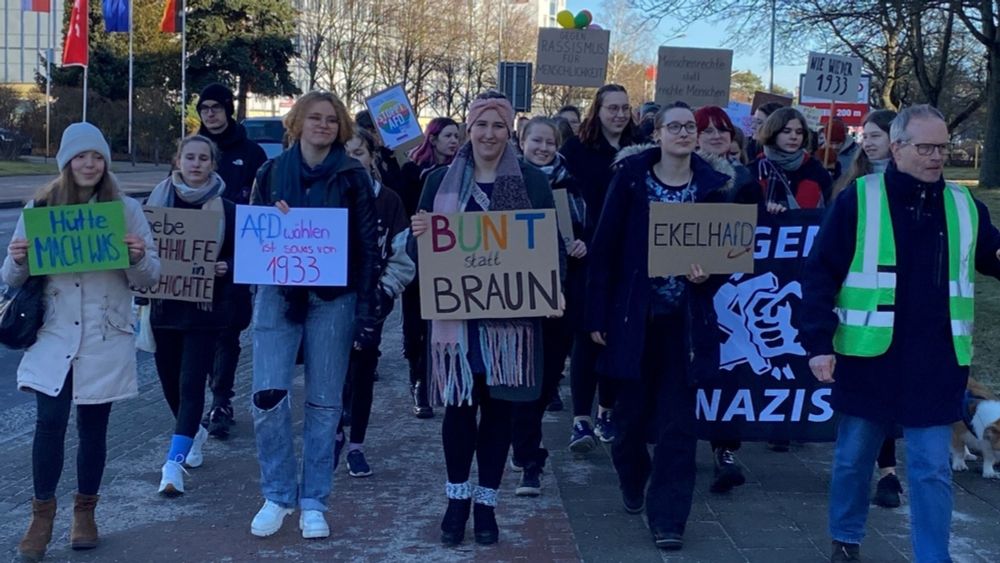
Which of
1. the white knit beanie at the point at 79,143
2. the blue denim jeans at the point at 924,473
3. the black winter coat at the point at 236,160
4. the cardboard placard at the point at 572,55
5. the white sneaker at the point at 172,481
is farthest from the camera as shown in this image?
the cardboard placard at the point at 572,55

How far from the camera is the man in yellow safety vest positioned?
4.58m

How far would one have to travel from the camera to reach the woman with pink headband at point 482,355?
5250 millimetres

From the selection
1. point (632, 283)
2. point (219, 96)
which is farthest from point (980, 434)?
point (219, 96)

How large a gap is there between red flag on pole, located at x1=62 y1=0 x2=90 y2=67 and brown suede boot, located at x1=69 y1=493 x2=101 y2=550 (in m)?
38.2

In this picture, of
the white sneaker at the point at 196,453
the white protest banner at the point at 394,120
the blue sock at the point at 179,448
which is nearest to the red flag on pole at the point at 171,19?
the white protest banner at the point at 394,120

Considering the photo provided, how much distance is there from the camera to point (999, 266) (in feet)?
15.7

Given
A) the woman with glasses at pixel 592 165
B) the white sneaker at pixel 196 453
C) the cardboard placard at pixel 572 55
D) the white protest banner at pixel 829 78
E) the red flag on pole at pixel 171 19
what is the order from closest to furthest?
Result: 1. the white sneaker at pixel 196 453
2. the woman with glasses at pixel 592 165
3. the white protest banner at pixel 829 78
4. the cardboard placard at pixel 572 55
5. the red flag on pole at pixel 171 19

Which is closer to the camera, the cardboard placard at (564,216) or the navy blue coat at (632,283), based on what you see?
the navy blue coat at (632,283)

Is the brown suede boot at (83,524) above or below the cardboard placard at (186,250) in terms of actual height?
below

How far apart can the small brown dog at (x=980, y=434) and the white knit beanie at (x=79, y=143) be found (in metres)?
4.45

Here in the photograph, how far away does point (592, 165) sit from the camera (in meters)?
7.18

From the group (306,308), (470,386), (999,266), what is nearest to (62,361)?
(306,308)

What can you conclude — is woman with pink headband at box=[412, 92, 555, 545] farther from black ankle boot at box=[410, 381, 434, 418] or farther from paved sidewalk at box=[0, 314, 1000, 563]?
black ankle boot at box=[410, 381, 434, 418]

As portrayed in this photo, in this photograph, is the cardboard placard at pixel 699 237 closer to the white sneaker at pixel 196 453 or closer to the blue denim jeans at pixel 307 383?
the blue denim jeans at pixel 307 383
